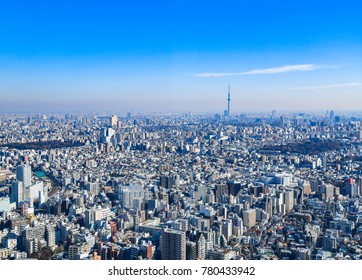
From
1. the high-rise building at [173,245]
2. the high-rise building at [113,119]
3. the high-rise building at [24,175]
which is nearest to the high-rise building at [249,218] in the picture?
the high-rise building at [173,245]

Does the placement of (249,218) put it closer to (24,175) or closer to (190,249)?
(190,249)

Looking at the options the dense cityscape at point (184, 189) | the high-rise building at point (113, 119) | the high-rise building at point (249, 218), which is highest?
the high-rise building at point (113, 119)

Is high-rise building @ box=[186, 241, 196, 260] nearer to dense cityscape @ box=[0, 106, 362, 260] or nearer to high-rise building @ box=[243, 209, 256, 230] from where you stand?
dense cityscape @ box=[0, 106, 362, 260]

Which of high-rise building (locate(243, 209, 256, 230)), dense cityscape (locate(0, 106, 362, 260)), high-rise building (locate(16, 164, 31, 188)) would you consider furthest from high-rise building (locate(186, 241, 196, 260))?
high-rise building (locate(16, 164, 31, 188))

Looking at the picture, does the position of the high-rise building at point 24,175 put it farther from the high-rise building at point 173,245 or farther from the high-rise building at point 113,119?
the high-rise building at point 173,245

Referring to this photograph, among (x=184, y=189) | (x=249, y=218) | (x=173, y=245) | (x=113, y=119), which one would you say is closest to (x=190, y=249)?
(x=173, y=245)

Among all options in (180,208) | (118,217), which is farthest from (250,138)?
(118,217)

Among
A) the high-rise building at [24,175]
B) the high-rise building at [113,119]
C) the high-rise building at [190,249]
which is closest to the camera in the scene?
the high-rise building at [190,249]
